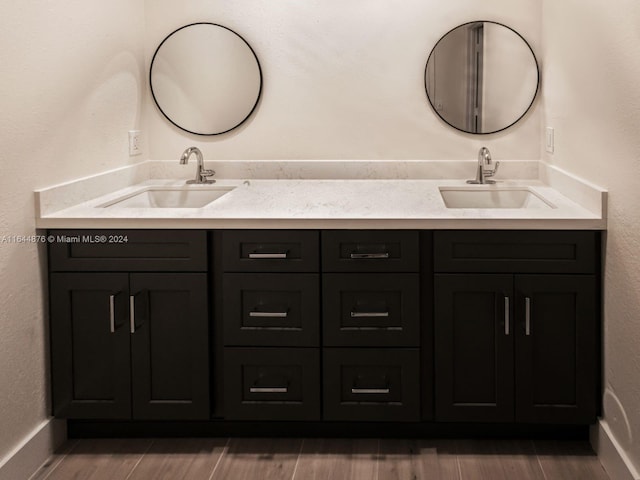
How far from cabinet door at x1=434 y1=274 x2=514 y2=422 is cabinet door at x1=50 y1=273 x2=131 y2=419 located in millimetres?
1038

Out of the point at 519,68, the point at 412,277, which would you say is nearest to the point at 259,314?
the point at 412,277

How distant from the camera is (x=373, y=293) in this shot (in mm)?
2635

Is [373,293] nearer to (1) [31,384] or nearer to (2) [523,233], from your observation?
(2) [523,233]

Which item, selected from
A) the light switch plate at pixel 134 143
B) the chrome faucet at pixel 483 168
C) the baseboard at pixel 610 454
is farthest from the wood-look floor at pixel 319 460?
the light switch plate at pixel 134 143

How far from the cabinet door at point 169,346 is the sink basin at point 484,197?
3.78 ft

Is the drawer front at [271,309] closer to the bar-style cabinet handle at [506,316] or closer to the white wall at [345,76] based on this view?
the bar-style cabinet handle at [506,316]

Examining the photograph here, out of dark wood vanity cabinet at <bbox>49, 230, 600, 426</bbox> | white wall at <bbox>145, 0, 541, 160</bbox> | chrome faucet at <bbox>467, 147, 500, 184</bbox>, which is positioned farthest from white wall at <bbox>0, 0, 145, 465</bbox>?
chrome faucet at <bbox>467, 147, 500, 184</bbox>

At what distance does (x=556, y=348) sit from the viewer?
2598mm

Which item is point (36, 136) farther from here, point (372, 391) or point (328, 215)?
point (372, 391)

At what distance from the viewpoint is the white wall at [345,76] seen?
3.38 meters

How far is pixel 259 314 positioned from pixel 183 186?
93cm

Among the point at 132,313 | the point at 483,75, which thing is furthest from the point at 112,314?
the point at 483,75

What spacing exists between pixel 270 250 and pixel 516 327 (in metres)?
0.83

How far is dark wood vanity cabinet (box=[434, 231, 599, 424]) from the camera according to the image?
2.56 meters
